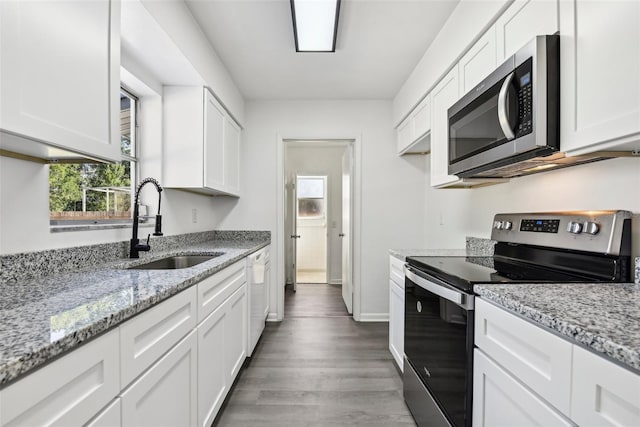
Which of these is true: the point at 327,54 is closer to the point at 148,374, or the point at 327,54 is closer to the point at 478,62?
the point at 478,62

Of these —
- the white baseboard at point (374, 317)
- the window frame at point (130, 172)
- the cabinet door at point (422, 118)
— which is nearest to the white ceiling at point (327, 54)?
the cabinet door at point (422, 118)

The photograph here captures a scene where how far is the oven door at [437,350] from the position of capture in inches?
47.5

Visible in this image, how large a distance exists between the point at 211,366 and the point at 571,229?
1748 millimetres

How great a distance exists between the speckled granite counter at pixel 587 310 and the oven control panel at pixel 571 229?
18 centimetres

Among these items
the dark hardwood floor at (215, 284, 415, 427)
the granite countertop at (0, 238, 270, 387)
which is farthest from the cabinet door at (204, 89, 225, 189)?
the dark hardwood floor at (215, 284, 415, 427)

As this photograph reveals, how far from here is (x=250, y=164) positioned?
11.3 ft

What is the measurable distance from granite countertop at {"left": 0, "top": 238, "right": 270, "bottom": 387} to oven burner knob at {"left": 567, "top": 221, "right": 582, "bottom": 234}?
159 centimetres

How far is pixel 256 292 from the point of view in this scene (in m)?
2.59

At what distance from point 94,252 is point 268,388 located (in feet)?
4.34

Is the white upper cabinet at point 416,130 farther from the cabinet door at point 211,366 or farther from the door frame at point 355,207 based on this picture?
the cabinet door at point 211,366

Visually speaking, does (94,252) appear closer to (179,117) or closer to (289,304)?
(179,117)

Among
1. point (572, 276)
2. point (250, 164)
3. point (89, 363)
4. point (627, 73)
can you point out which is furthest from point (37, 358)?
point (250, 164)

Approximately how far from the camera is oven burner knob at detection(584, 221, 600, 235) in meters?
1.23

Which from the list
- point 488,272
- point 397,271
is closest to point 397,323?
point 397,271
